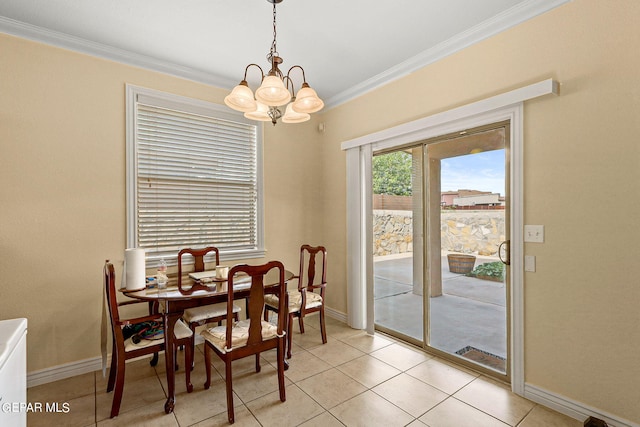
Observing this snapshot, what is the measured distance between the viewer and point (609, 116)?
74.6 inches

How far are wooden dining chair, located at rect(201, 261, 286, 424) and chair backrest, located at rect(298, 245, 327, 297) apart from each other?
874 mm

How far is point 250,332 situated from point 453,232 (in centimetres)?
198

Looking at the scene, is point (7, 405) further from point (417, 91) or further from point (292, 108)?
point (417, 91)

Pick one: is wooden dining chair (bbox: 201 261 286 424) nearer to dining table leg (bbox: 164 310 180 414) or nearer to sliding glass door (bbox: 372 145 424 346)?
dining table leg (bbox: 164 310 180 414)

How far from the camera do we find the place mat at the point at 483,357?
2512mm

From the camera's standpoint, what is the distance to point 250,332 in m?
2.15

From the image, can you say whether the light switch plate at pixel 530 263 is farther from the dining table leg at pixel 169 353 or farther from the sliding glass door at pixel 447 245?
the dining table leg at pixel 169 353

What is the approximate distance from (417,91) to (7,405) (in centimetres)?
338

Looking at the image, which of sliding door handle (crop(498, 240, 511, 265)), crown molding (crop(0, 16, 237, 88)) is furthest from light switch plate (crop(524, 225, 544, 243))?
crown molding (crop(0, 16, 237, 88))

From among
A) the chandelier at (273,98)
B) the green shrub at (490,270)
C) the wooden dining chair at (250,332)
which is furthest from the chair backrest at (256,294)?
the green shrub at (490,270)

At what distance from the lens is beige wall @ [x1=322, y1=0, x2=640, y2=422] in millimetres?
1838

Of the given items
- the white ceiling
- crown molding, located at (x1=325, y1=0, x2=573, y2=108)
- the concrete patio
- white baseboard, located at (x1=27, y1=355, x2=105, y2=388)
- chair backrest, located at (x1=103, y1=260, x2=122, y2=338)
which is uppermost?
the white ceiling

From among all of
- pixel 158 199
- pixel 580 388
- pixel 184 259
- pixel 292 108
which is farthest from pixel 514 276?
pixel 158 199

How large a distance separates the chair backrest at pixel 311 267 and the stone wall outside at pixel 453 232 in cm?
67
